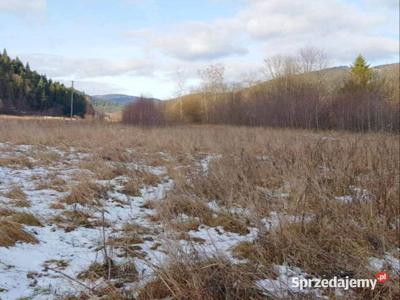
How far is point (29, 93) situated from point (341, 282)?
57759 millimetres

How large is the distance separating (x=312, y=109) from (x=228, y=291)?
22629 millimetres

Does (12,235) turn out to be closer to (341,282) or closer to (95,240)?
(95,240)

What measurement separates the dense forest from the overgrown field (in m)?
50.3

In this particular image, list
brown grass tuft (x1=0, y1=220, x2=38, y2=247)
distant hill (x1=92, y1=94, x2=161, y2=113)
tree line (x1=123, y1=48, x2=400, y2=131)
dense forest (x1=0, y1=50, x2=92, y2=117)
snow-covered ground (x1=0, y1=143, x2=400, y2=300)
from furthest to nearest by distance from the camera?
dense forest (x1=0, y1=50, x2=92, y2=117), distant hill (x1=92, y1=94, x2=161, y2=113), tree line (x1=123, y1=48, x2=400, y2=131), brown grass tuft (x1=0, y1=220, x2=38, y2=247), snow-covered ground (x1=0, y1=143, x2=400, y2=300)

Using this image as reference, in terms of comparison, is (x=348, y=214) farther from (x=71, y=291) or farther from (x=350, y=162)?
(x=71, y=291)

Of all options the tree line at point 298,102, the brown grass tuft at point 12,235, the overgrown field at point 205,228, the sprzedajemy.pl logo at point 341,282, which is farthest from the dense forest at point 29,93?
the sprzedajemy.pl logo at point 341,282

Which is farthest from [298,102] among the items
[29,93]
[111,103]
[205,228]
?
[111,103]

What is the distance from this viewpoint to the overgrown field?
2.40 m

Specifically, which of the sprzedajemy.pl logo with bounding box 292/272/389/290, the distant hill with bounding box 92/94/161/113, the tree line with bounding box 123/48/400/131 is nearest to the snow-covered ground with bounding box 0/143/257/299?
the sprzedajemy.pl logo with bounding box 292/272/389/290

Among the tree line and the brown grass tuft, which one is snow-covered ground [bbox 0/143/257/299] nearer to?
the brown grass tuft

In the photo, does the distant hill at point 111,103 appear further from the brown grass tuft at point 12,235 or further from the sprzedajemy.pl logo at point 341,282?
the sprzedajemy.pl logo at point 341,282

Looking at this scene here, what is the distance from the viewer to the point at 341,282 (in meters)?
2.55

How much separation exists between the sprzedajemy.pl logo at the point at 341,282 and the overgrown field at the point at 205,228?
0.05 meters

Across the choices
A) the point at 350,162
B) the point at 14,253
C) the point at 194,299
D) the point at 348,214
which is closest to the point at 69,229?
the point at 14,253
